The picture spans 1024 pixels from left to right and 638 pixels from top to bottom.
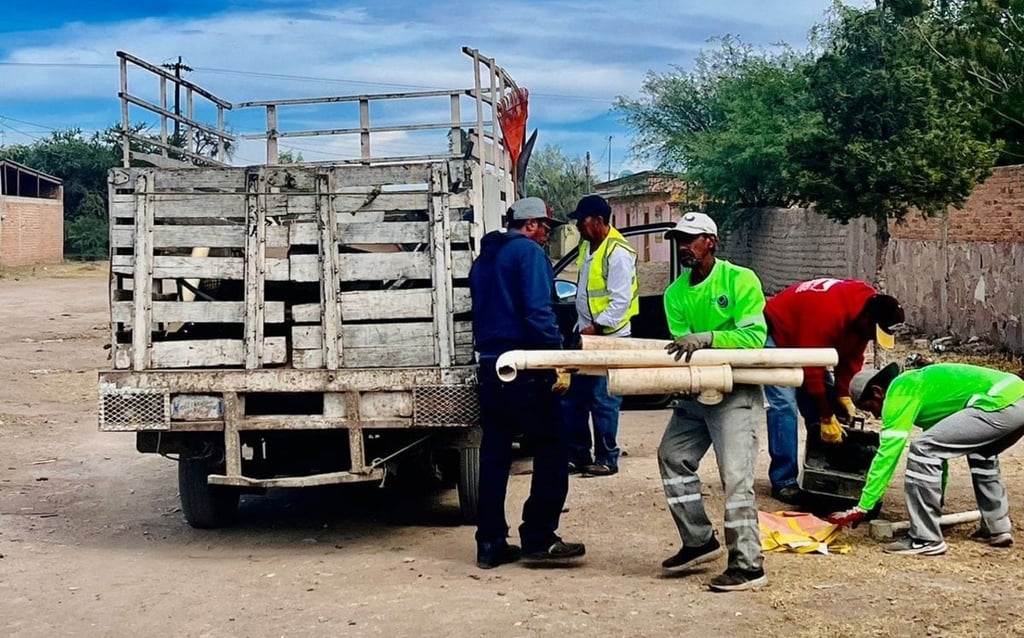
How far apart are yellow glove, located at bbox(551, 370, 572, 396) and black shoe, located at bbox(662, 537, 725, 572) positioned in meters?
1.01

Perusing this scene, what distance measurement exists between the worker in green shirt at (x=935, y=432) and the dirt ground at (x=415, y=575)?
0.64ft

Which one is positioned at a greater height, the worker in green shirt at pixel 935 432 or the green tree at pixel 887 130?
the green tree at pixel 887 130

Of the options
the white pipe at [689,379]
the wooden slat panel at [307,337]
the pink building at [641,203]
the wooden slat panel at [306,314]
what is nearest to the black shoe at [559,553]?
the white pipe at [689,379]

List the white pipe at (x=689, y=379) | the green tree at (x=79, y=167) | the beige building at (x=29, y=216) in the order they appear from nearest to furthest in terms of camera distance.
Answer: the white pipe at (x=689, y=379)
the beige building at (x=29, y=216)
the green tree at (x=79, y=167)

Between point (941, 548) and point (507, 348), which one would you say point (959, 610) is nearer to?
point (941, 548)

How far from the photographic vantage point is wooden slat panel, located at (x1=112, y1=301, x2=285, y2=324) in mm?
7051

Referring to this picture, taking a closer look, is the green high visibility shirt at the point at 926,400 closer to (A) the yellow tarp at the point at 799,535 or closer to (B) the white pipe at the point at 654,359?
(A) the yellow tarp at the point at 799,535

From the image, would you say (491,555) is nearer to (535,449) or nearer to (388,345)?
(535,449)

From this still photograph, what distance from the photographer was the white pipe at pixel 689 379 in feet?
18.9

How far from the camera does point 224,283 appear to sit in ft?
25.2

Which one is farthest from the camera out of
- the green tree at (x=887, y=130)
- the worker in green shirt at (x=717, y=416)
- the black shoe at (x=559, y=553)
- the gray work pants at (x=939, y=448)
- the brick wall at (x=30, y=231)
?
the brick wall at (x=30, y=231)

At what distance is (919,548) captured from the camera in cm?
643

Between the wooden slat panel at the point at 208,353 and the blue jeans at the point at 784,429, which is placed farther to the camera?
the blue jeans at the point at 784,429

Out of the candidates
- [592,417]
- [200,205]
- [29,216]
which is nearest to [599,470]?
[592,417]
